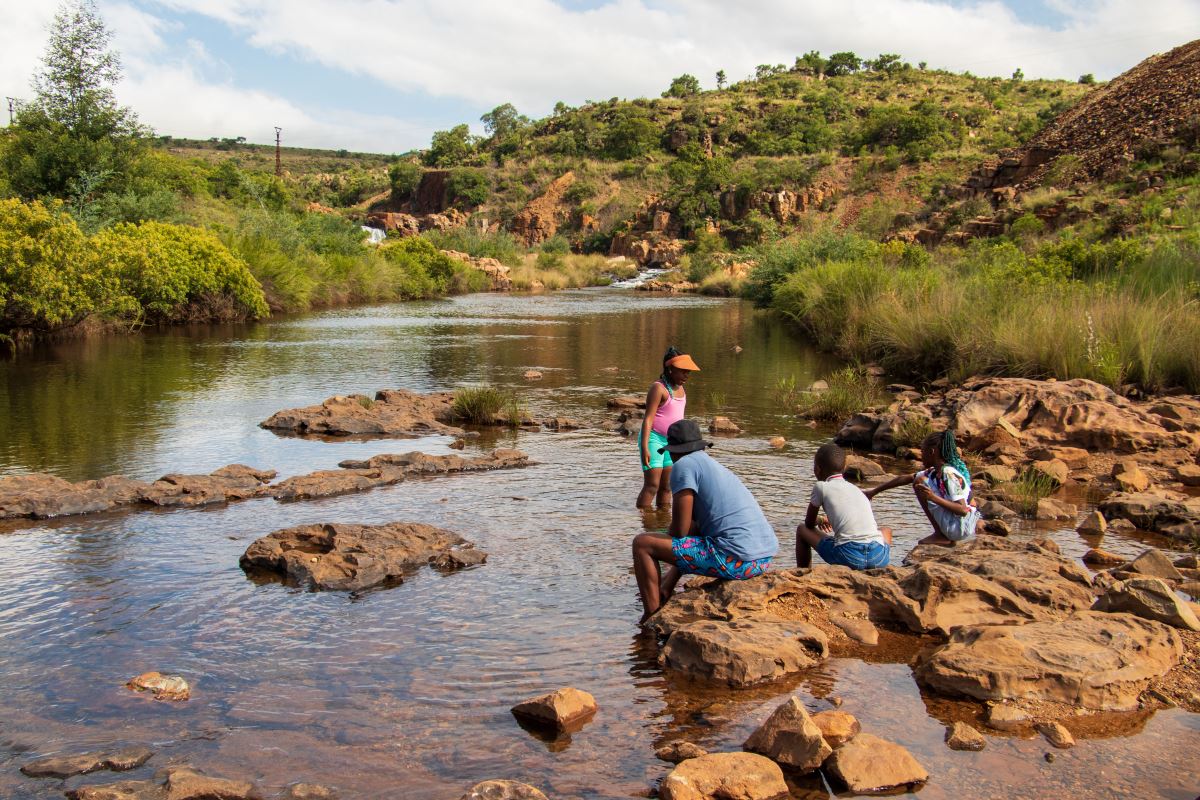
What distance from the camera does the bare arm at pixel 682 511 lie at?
5.84m

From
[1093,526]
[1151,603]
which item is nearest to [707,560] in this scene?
[1151,603]

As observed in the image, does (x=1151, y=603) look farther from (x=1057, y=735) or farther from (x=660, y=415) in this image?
(x=660, y=415)

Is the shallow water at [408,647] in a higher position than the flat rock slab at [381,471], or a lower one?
lower

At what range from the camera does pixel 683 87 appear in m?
116

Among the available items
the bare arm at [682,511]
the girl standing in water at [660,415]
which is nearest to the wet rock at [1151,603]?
the bare arm at [682,511]

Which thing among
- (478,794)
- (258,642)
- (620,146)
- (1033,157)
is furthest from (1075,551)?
(620,146)

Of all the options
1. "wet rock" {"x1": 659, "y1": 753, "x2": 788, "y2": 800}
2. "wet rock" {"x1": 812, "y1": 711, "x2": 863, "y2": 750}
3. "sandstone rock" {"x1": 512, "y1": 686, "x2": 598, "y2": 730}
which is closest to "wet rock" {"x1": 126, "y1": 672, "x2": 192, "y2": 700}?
"sandstone rock" {"x1": 512, "y1": 686, "x2": 598, "y2": 730}

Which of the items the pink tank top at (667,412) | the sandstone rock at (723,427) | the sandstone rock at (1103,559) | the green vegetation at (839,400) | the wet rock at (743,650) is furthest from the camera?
the green vegetation at (839,400)

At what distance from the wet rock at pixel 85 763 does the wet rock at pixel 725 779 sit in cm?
252

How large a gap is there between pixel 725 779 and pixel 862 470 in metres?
7.05

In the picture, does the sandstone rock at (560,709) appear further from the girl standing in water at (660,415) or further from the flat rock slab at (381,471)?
the flat rock slab at (381,471)

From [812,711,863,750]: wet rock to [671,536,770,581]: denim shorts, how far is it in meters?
1.45

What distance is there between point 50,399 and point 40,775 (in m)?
12.5

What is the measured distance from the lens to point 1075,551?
7.72 metres
